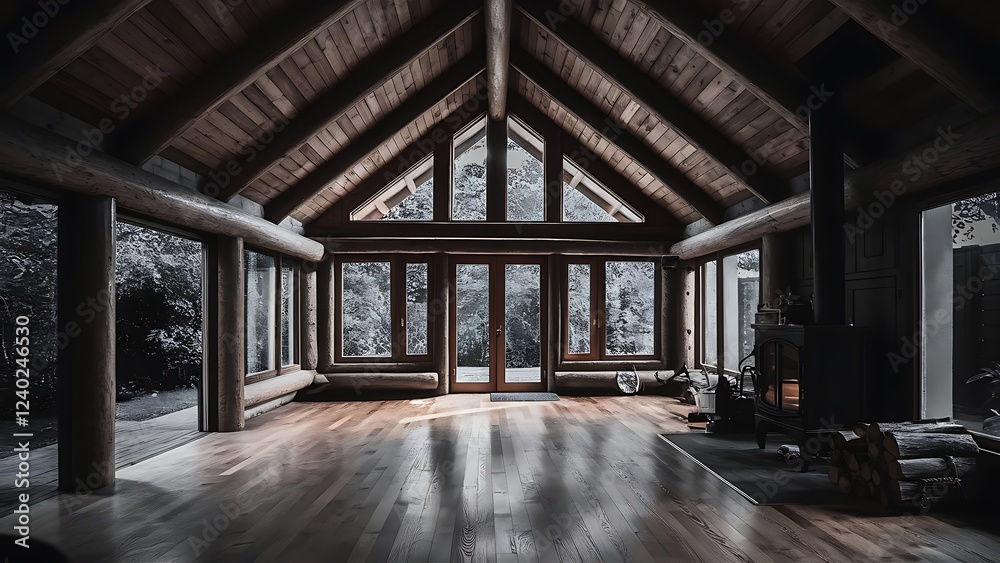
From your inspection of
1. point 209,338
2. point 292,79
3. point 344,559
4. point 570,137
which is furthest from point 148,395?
point 570,137

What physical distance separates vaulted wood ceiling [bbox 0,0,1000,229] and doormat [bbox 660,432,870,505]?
2659mm

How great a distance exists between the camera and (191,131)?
517 centimetres

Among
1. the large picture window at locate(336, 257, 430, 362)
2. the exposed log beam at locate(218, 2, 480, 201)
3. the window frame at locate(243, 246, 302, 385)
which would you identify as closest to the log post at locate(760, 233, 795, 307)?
the exposed log beam at locate(218, 2, 480, 201)

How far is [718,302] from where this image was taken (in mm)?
8023

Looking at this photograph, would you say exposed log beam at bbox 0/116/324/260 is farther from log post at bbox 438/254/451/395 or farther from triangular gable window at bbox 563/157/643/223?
triangular gable window at bbox 563/157/643/223

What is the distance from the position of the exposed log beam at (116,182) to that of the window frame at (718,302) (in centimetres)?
609

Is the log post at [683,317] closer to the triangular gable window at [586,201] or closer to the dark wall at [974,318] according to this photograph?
the triangular gable window at [586,201]

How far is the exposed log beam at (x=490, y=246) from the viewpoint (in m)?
8.68

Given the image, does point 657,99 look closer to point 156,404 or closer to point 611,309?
point 611,309

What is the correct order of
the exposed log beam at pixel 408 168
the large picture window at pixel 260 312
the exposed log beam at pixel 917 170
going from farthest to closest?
the exposed log beam at pixel 408 168 < the large picture window at pixel 260 312 < the exposed log beam at pixel 917 170

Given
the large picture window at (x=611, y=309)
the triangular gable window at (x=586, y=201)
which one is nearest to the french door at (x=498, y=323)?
the large picture window at (x=611, y=309)

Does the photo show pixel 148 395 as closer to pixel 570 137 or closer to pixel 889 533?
pixel 570 137

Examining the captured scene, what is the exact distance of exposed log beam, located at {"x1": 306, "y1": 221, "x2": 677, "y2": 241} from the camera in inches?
344

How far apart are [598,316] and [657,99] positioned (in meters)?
4.00
